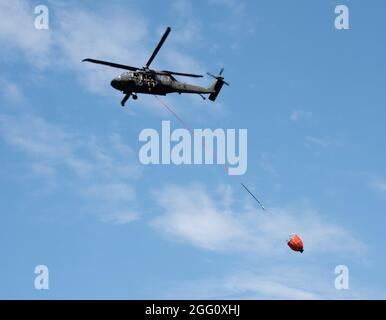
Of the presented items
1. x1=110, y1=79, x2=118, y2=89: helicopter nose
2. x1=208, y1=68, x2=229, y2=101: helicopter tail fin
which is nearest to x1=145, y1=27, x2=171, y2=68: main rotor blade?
x1=110, y1=79, x2=118, y2=89: helicopter nose

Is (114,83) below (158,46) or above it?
below

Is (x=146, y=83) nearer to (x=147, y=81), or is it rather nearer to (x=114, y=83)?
(x=147, y=81)

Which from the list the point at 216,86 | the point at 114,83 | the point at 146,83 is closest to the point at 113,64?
the point at 114,83

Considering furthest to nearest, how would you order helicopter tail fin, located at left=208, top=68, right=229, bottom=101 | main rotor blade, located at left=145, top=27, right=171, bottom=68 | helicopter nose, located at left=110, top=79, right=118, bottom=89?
helicopter tail fin, located at left=208, top=68, right=229, bottom=101
helicopter nose, located at left=110, top=79, right=118, bottom=89
main rotor blade, located at left=145, top=27, right=171, bottom=68

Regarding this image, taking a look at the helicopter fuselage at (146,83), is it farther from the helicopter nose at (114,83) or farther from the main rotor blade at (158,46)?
the main rotor blade at (158,46)

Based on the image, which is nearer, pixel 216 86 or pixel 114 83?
pixel 114 83

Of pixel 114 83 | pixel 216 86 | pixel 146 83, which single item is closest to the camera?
pixel 114 83

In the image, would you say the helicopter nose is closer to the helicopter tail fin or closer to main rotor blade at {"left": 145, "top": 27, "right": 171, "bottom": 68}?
main rotor blade at {"left": 145, "top": 27, "right": 171, "bottom": 68}

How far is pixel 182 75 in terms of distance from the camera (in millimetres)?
50562

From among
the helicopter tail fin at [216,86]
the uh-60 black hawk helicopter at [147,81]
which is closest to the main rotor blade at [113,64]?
the uh-60 black hawk helicopter at [147,81]
